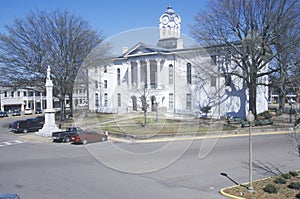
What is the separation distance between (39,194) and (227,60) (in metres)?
29.3

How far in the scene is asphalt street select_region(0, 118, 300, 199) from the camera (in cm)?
1159

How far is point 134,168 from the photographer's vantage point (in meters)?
15.3

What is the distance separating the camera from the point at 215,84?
44062mm

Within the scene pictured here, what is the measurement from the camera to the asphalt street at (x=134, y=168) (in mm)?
11594

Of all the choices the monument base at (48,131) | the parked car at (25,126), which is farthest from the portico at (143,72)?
the parked car at (25,126)

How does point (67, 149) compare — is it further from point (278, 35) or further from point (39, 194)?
point (278, 35)

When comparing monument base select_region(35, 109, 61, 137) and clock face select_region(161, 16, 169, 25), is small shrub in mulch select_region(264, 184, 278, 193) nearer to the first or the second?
monument base select_region(35, 109, 61, 137)

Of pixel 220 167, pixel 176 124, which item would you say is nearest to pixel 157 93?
pixel 176 124

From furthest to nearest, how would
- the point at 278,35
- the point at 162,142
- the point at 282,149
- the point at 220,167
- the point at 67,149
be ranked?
the point at 278,35 → the point at 162,142 → the point at 67,149 → the point at 282,149 → the point at 220,167

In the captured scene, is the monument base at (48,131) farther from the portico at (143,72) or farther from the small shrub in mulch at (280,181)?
the small shrub in mulch at (280,181)

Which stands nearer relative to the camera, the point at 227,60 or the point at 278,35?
the point at 278,35

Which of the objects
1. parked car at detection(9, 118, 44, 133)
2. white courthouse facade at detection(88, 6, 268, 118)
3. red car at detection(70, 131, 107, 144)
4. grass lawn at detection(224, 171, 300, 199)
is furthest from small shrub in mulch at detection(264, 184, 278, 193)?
parked car at detection(9, 118, 44, 133)

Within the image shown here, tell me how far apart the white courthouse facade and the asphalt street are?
13.5 meters

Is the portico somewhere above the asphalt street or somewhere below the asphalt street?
above
